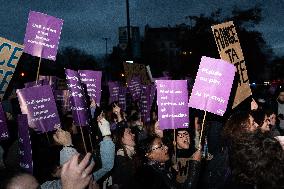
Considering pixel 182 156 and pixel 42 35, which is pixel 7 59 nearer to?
pixel 42 35

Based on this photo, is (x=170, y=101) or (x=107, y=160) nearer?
(x=107, y=160)

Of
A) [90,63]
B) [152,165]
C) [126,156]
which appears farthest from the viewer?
[90,63]

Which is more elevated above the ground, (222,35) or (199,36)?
(199,36)

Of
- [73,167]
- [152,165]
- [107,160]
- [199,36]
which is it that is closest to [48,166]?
[107,160]

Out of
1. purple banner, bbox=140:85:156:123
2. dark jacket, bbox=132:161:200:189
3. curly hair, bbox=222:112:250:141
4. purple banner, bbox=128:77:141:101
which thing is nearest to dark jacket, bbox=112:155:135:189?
dark jacket, bbox=132:161:200:189

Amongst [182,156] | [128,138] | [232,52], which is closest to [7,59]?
[128,138]

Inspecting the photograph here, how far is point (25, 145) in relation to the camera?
11.7 ft

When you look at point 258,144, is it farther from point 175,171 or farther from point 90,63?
point 90,63

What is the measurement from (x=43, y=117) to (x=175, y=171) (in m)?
1.75

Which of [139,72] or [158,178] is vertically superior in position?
[139,72]

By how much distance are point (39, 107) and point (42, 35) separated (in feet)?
5.74

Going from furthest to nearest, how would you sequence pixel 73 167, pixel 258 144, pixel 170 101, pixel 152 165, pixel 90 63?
pixel 90 63 < pixel 170 101 < pixel 152 165 < pixel 258 144 < pixel 73 167

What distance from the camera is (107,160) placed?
438cm

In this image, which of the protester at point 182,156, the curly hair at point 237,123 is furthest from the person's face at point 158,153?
the curly hair at point 237,123
